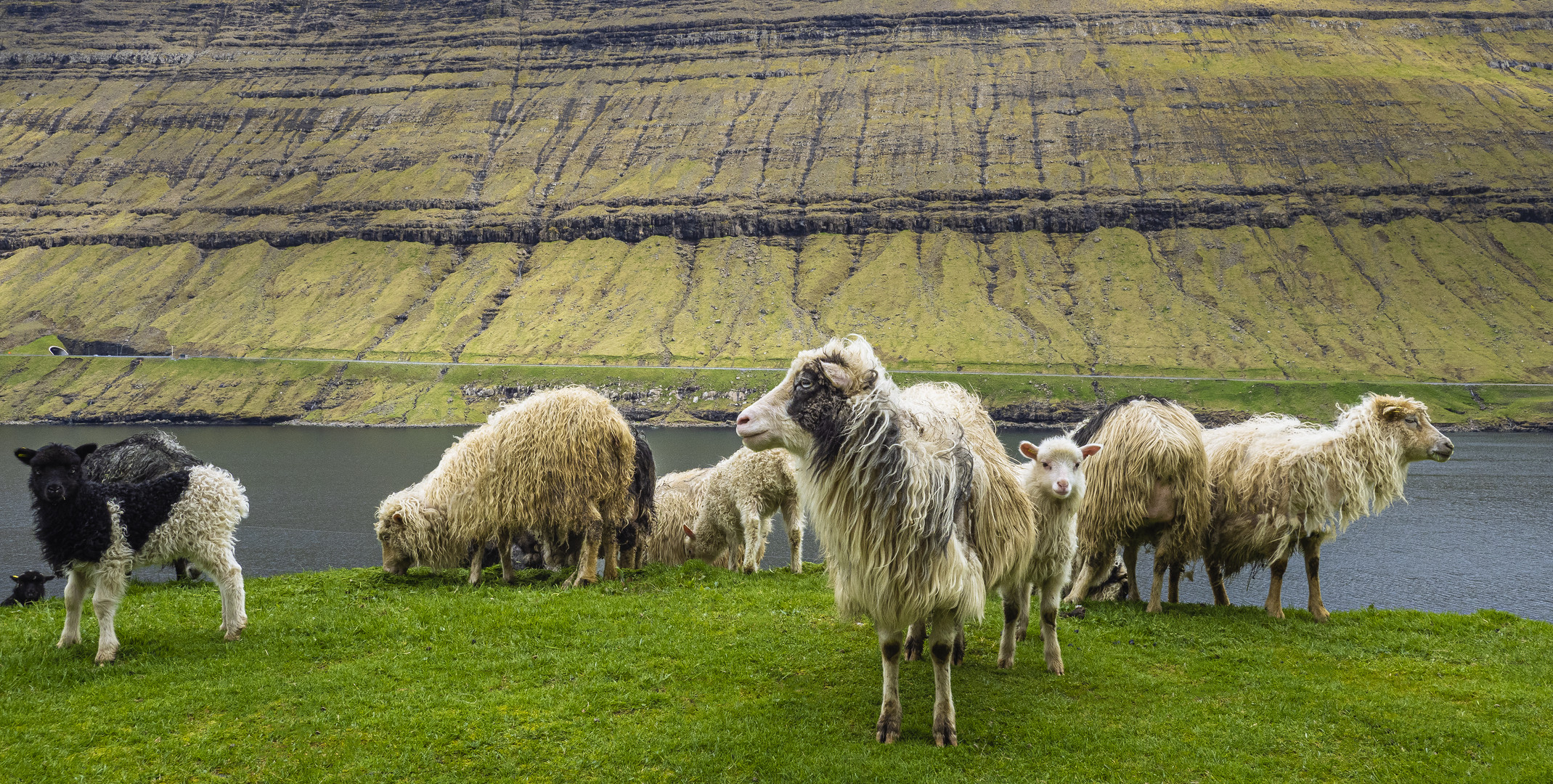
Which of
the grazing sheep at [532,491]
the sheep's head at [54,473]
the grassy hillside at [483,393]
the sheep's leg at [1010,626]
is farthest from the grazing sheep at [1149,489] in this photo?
the grassy hillside at [483,393]

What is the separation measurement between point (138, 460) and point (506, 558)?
25.7 feet

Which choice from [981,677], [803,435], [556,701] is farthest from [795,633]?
[803,435]

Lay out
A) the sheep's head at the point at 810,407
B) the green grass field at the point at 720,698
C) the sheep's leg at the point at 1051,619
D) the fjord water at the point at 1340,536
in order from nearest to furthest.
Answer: the green grass field at the point at 720,698 < the sheep's head at the point at 810,407 < the sheep's leg at the point at 1051,619 < the fjord water at the point at 1340,536

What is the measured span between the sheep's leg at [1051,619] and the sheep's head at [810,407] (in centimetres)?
412

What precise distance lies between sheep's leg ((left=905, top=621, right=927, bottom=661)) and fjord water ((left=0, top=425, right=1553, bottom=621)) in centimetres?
1455

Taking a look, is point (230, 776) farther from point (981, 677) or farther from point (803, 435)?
point (981, 677)

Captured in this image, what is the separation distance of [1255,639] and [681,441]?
86456 mm

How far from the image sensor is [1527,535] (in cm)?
4709

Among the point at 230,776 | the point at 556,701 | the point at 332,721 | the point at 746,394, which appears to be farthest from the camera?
the point at 746,394

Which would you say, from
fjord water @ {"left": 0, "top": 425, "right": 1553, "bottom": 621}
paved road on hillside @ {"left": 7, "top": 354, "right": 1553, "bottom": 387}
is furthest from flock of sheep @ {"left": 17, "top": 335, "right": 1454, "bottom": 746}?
paved road on hillside @ {"left": 7, "top": 354, "right": 1553, "bottom": 387}

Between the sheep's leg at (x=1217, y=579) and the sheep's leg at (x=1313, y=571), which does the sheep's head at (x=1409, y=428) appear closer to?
the sheep's leg at (x=1313, y=571)

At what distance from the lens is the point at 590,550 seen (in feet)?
49.5

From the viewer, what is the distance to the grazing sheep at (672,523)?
811 inches

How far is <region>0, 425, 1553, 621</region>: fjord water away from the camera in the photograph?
33.2 metres
